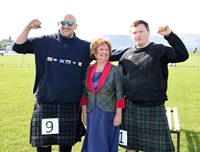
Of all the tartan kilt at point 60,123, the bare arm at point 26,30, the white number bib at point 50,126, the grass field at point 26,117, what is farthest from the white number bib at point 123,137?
the bare arm at point 26,30

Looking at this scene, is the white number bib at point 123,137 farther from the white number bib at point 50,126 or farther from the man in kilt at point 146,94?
the white number bib at point 50,126

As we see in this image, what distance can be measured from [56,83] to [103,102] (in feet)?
2.28

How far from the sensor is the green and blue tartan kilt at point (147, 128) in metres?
2.49

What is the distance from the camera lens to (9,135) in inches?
158

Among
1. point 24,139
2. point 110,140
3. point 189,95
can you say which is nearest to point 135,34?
point 110,140

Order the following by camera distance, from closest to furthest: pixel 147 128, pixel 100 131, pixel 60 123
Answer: pixel 100 131
pixel 147 128
pixel 60 123

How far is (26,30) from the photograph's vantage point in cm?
247

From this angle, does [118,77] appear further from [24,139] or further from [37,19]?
[24,139]

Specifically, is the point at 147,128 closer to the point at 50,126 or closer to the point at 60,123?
the point at 60,123

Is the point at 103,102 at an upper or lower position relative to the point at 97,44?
lower

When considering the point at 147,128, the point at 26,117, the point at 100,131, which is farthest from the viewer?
the point at 26,117

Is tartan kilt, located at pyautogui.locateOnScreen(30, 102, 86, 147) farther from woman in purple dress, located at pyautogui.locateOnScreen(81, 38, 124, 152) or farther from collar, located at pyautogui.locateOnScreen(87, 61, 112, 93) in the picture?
collar, located at pyautogui.locateOnScreen(87, 61, 112, 93)

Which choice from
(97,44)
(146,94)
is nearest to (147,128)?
(146,94)

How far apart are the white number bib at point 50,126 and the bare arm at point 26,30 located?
1117 mm
